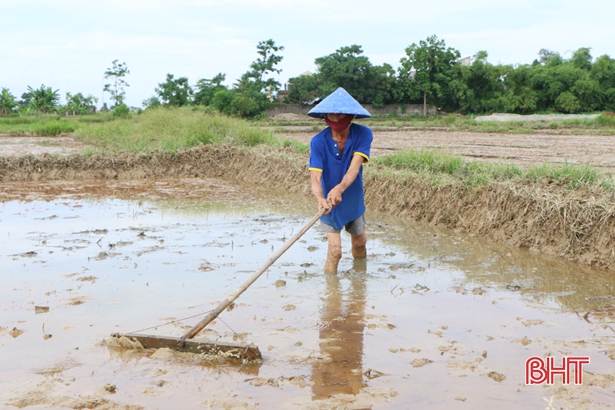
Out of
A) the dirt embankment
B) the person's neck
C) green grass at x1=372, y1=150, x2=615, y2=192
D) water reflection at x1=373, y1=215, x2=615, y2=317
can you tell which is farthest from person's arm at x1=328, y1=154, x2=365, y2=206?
green grass at x1=372, y1=150, x2=615, y2=192

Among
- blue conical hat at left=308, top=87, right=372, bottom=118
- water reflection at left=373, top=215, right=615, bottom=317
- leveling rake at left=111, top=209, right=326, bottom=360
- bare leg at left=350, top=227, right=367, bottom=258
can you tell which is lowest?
water reflection at left=373, top=215, right=615, bottom=317

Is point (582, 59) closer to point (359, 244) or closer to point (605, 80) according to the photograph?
point (605, 80)

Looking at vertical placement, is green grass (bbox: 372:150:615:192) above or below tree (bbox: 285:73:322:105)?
below

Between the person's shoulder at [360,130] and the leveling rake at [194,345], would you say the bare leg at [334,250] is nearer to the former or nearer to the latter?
the person's shoulder at [360,130]

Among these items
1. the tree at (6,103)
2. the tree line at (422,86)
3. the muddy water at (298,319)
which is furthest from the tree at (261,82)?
the muddy water at (298,319)

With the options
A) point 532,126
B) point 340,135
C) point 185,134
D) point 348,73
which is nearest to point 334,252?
point 340,135

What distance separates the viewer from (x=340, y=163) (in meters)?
4.43

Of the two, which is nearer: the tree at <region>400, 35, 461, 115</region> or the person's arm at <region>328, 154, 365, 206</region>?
the person's arm at <region>328, 154, 365, 206</region>

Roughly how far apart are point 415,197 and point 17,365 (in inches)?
214

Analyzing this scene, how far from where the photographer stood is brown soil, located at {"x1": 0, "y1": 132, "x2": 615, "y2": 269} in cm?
529

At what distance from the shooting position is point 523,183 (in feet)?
20.9

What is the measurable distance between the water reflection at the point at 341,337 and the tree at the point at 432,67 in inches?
1337

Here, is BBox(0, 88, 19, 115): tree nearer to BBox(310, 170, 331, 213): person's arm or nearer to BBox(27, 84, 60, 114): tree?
BBox(27, 84, 60, 114): tree

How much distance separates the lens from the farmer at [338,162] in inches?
168
